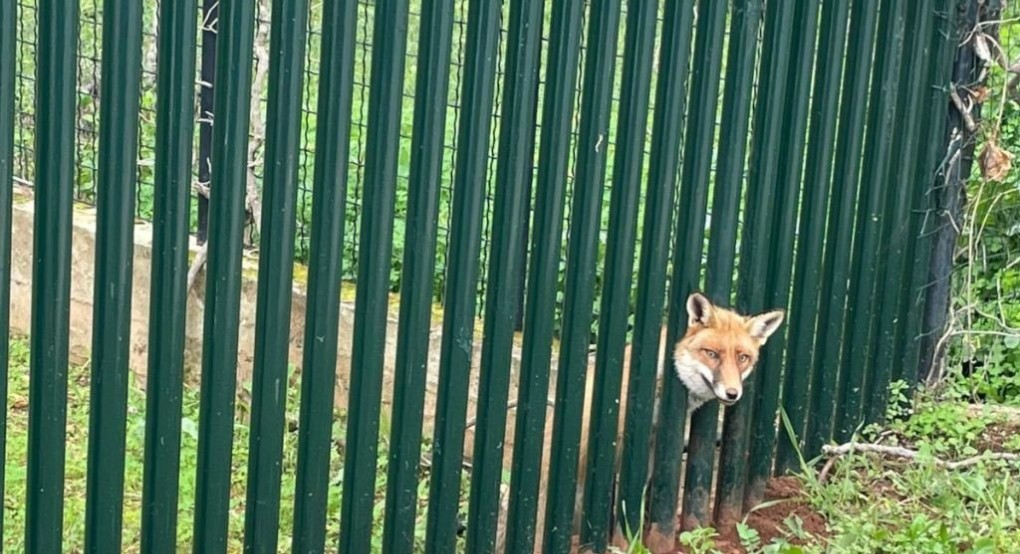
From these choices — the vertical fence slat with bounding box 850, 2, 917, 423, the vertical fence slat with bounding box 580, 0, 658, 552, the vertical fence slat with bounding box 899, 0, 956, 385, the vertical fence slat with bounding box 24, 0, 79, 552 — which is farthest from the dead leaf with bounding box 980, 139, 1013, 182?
the vertical fence slat with bounding box 24, 0, 79, 552

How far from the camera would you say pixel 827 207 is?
4.89 meters

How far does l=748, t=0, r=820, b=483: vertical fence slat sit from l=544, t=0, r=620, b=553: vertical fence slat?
0.83 meters

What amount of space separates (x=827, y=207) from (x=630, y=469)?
1.17 m

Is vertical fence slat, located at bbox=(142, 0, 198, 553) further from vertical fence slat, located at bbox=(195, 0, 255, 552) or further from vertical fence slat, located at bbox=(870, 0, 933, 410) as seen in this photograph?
vertical fence slat, located at bbox=(870, 0, 933, 410)

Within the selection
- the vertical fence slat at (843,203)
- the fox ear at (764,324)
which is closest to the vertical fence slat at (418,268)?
the fox ear at (764,324)

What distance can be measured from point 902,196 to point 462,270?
212 cm

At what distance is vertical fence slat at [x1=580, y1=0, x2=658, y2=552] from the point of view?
4.10 meters

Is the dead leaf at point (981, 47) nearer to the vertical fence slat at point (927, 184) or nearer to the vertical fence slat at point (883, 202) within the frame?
the vertical fence slat at point (927, 184)

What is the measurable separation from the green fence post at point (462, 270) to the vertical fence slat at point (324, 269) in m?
0.35

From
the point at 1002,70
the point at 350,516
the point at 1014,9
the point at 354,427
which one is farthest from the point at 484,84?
the point at 1014,9

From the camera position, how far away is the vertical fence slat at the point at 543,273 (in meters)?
3.90

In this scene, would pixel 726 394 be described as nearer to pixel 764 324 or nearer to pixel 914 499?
pixel 764 324

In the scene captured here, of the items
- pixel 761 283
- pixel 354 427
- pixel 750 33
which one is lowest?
pixel 354 427

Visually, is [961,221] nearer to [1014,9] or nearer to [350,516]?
[1014,9]
